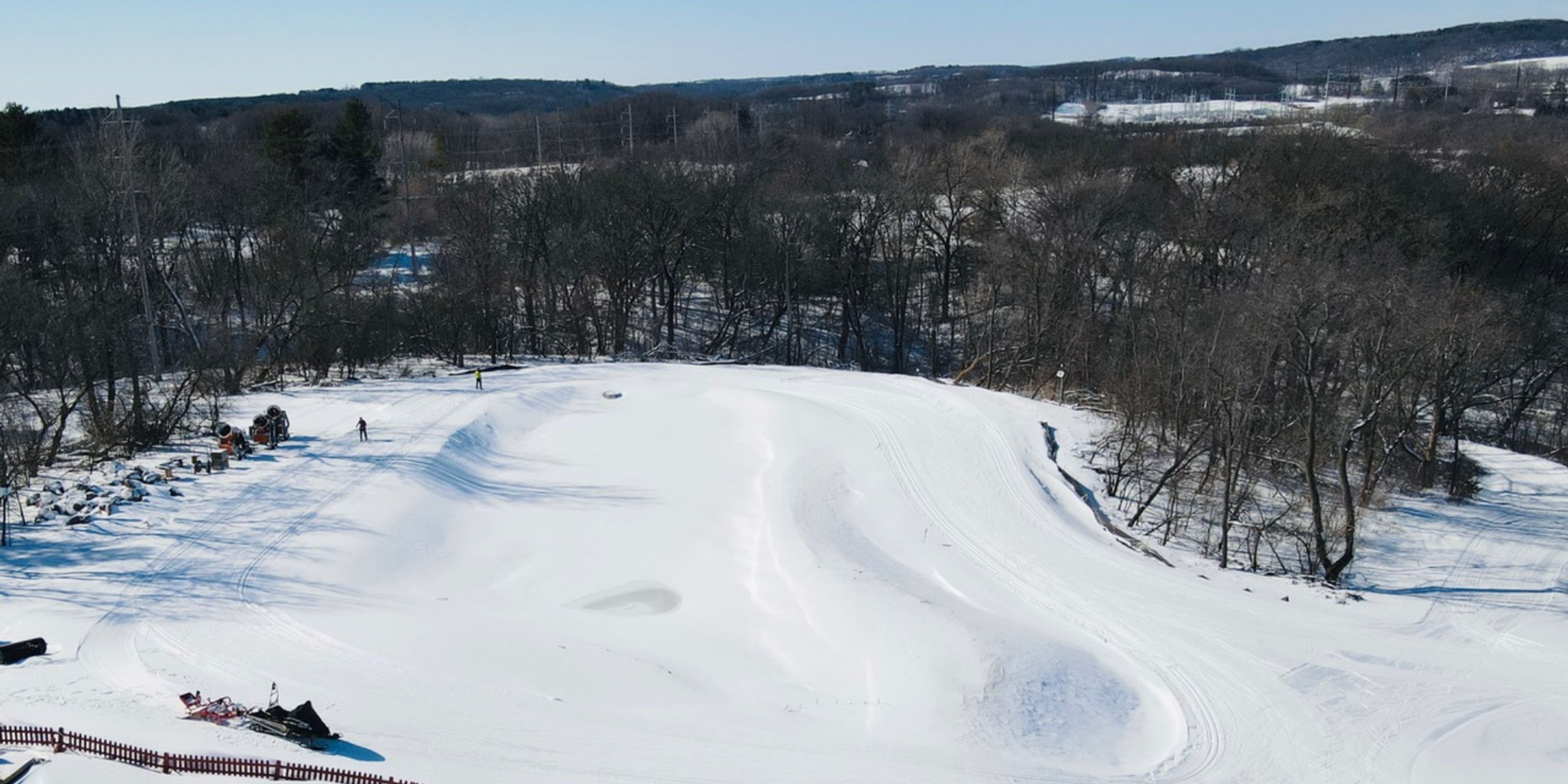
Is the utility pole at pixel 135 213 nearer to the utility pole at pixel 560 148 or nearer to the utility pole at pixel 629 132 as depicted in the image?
the utility pole at pixel 560 148

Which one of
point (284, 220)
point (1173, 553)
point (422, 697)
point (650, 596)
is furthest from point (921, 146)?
point (422, 697)

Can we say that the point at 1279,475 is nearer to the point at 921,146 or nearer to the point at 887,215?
the point at 887,215

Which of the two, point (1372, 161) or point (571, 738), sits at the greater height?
point (1372, 161)

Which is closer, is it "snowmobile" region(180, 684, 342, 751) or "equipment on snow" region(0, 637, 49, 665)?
"snowmobile" region(180, 684, 342, 751)

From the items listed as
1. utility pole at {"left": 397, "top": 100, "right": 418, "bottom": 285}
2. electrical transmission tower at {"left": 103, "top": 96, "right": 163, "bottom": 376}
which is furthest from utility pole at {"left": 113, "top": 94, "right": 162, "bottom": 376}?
utility pole at {"left": 397, "top": 100, "right": 418, "bottom": 285}

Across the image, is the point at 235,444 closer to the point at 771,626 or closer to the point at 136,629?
the point at 136,629

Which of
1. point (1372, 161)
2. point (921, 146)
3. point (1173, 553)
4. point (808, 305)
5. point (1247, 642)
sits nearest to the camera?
point (1247, 642)

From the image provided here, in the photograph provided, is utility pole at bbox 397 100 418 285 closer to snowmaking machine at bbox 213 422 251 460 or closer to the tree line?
the tree line
